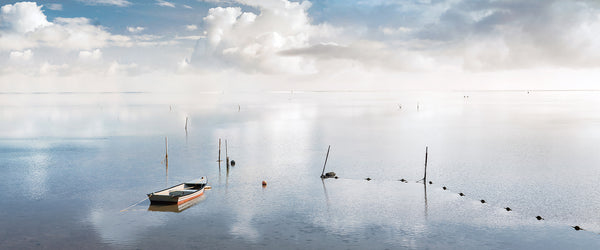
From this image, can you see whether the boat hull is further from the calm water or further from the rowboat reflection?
the calm water

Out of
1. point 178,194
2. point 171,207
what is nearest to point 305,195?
point 178,194

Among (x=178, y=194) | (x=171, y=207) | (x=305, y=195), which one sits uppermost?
(x=178, y=194)

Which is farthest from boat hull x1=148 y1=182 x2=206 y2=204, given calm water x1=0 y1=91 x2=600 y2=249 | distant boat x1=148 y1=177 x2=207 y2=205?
calm water x1=0 y1=91 x2=600 y2=249

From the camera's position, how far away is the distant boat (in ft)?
132

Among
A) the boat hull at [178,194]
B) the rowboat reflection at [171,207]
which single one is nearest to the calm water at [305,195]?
the rowboat reflection at [171,207]

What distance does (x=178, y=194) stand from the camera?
41.8m

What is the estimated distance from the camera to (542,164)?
199 ft

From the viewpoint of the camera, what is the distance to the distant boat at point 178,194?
40.3 metres

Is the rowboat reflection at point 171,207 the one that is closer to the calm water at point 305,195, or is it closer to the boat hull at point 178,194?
the boat hull at point 178,194

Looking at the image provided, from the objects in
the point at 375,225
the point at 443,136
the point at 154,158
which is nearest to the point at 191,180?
the point at 154,158

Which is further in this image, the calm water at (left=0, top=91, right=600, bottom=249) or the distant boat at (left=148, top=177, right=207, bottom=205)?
the distant boat at (left=148, top=177, right=207, bottom=205)

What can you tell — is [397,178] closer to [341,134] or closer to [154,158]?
[154,158]

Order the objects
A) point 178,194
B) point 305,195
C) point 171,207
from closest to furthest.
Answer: point 171,207, point 178,194, point 305,195

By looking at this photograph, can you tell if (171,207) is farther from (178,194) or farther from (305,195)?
(305,195)
